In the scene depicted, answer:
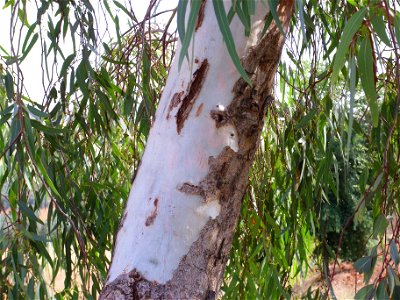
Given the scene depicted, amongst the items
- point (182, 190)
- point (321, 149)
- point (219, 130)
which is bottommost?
point (182, 190)

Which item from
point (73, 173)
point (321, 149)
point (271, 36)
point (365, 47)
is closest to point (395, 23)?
point (365, 47)

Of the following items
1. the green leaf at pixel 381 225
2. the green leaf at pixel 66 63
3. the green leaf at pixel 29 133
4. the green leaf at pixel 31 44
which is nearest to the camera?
the green leaf at pixel 381 225

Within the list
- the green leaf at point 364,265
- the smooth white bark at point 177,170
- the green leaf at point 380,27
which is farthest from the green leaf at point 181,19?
the green leaf at point 364,265

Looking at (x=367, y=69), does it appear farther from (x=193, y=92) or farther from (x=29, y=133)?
(x=29, y=133)

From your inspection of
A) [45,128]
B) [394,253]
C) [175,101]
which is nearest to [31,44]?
[45,128]

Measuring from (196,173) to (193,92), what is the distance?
0.42 feet

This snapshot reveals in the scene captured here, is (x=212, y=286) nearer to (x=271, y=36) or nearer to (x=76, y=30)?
(x=271, y=36)

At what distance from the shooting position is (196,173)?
0.98 metres

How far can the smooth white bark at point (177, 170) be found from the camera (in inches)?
37.5

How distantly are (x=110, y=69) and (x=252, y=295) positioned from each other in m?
0.71

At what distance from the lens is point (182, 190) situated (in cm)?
97

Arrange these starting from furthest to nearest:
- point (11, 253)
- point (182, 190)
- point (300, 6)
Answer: point (11, 253)
point (182, 190)
point (300, 6)

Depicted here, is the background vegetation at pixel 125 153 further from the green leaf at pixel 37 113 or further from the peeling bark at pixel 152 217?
the peeling bark at pixel 152 217

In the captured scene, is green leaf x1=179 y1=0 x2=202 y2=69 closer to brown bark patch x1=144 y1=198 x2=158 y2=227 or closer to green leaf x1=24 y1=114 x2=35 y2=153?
brown bark patch x1=144 y1=198 x2=158 y2=227
